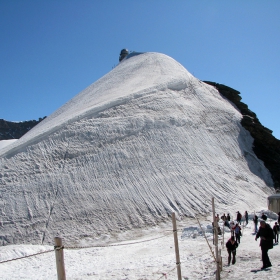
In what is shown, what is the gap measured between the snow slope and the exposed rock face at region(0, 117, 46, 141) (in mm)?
63698

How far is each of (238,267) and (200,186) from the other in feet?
→ 40.9

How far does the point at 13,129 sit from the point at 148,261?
85.3m

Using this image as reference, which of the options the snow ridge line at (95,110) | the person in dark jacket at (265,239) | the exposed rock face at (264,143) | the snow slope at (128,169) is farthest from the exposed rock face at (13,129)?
the person in dark jacket at (265,239)

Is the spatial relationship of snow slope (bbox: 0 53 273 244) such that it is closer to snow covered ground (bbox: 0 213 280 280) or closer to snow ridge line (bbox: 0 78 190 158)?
snow ridge line (bbox: 0 78 190 158)

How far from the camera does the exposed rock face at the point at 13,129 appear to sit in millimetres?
86750

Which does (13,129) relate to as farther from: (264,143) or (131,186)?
(131,186)

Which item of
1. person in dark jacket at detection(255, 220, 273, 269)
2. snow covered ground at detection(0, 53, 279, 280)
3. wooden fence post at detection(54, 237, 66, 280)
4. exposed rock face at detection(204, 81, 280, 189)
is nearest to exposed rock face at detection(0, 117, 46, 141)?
snow covered ground at detection(0, 53, 279, 280)

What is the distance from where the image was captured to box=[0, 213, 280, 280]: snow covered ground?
30.1 ft

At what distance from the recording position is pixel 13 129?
8875 centimetres

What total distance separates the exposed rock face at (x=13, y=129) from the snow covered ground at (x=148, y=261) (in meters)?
77.2

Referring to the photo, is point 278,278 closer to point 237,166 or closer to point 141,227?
point 141,227

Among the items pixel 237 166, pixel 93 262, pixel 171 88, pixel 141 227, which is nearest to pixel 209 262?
pixel 93 262

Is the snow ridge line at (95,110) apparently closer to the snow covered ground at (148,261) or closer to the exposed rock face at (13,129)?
the snow covered ground at (148,261)

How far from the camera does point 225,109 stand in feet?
105
